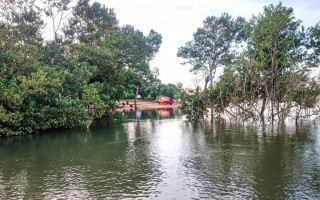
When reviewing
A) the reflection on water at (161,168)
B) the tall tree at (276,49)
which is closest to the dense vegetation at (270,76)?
the tall tree at (276,49)

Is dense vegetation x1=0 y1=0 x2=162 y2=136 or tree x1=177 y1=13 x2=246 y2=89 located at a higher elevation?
tree x1=177 y1=13 x2=246 y2=89

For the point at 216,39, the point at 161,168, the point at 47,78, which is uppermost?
the point at 216,39

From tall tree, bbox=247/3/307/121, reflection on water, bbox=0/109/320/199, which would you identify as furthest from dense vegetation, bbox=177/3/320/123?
reflection on water, bbox=0/109/320/199

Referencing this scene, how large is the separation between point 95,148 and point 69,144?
5.72ft

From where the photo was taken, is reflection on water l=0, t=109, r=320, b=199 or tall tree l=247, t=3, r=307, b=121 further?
tall tree l=247, t=3, r=307, b=121

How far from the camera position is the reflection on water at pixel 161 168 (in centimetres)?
730

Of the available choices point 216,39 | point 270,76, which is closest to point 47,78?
point 270,76

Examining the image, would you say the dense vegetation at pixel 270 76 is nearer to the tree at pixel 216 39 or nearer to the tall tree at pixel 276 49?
the tall tree at pixel 276 49

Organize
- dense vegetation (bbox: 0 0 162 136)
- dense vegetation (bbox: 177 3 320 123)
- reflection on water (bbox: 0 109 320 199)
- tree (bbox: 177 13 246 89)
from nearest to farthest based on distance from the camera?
reflection on water (bbox: 0 109 320 199) < dense vegetation (bbox: 0 0 162 136) < dense vegetation (bbox: 177 3 320 123) < tree (bbox: 177 13 246 89)

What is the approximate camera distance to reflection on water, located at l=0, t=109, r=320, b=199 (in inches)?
287

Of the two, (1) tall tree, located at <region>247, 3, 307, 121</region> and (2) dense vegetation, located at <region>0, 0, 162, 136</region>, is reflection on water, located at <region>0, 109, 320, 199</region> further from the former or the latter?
(1) tall tree, located at <region>247, 3, 307, 121</region>

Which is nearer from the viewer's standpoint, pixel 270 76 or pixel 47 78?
pixel 47 78

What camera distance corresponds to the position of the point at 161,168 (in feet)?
31.2

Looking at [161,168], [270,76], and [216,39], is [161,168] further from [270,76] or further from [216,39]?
[216,39]
